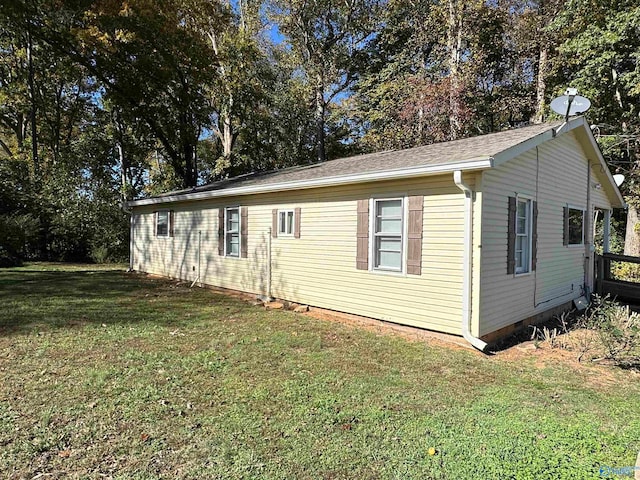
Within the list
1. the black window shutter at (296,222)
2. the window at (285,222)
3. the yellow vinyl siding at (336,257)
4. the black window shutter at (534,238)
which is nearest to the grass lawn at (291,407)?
the yellow vinyl siding at (336,257)

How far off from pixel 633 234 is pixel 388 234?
39.5 feet

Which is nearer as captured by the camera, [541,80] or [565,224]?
[565,224]

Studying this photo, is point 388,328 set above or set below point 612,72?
below

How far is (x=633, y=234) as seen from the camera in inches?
535

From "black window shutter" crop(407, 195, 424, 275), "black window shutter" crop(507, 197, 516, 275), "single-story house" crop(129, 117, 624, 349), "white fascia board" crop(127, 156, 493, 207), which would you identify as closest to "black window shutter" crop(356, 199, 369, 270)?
"single-story house" crop(129, 117, 624, 349)

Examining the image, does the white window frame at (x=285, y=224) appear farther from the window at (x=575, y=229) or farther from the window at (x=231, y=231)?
the window at (x=575, y=229)

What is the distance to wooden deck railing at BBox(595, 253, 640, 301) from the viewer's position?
28.4 feet

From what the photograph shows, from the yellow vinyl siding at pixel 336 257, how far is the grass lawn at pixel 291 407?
2.54 feet

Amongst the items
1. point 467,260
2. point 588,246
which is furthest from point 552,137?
point 588,246

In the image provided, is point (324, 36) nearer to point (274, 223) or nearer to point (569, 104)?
point (274, 223)

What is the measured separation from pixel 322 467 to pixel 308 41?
21.0 metres

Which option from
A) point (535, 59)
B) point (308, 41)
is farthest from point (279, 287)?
point (308, 41)

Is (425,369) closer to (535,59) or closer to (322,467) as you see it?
(322,467)

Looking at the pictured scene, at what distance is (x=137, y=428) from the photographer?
10.3 ft
